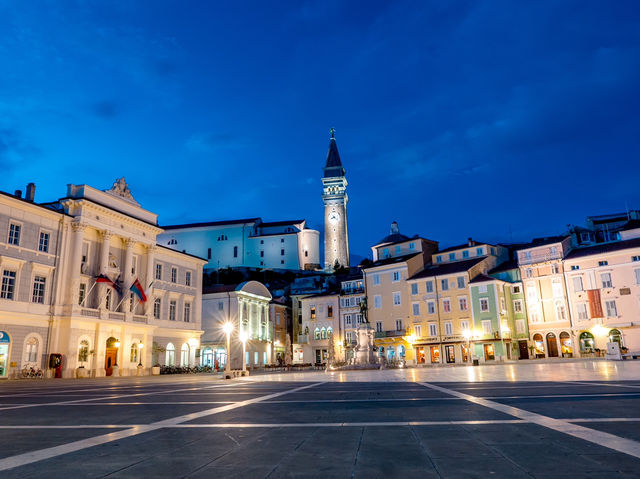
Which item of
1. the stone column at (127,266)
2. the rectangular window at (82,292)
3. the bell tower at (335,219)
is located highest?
the bell tower at (335,219)

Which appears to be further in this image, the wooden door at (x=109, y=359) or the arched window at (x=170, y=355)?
the arched window at (x=170, y=355)

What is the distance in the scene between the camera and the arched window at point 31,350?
3775 centimetres

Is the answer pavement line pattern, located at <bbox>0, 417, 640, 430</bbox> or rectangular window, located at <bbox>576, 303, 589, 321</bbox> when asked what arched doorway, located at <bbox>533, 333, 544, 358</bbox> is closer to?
rectangular window, located at <bbox>576, 303, 589, 321</bbox>

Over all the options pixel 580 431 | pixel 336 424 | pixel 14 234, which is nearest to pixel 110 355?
pixel 14 234

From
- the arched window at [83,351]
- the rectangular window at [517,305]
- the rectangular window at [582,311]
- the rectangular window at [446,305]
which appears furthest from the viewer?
the rectangular window at [446,305]

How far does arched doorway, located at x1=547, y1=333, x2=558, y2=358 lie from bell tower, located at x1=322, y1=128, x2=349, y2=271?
78.9 metres

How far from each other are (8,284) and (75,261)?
18.2 feet

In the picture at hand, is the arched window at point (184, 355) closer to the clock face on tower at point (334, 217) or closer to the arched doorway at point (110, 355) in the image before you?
the arched doorway at point (110, 355)

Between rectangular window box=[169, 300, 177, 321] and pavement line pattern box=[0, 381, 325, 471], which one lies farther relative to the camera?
rectangular window box=[169, 300, 177, 321]

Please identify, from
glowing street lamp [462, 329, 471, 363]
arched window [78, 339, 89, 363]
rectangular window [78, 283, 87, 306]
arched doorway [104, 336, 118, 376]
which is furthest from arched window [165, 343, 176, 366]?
glowing street lamp [462, 329, 471, 363]

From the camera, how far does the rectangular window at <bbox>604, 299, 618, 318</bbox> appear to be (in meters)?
52.9

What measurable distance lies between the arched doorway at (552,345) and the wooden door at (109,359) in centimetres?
4723

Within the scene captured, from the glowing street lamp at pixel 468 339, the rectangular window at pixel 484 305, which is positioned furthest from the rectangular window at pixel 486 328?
the glowing street lamp at pixel 468 339

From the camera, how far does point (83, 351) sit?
41.8 meters
